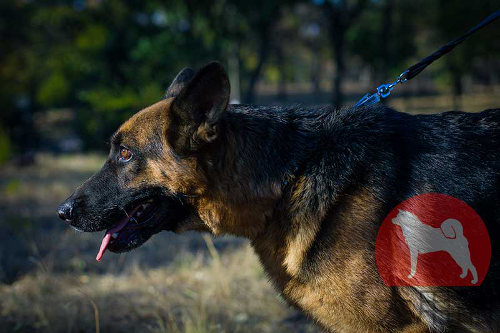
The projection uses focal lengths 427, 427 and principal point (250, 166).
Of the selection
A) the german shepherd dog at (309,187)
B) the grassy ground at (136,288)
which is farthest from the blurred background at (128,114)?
the german shepherd dog at (309,187)

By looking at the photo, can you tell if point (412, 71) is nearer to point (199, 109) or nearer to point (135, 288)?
point (199, 109)

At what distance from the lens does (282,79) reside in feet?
172

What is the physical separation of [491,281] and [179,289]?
3.38 meters

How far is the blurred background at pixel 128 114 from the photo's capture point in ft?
13.6

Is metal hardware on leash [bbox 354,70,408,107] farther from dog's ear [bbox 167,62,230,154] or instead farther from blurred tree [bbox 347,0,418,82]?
blurred tree [bbox 347,0,418,82]

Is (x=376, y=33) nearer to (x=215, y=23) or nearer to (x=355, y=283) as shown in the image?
(x=215, y=23)

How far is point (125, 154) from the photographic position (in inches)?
112

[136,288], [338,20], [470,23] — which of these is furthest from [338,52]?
[136,288]

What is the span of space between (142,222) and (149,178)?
32 centimetres

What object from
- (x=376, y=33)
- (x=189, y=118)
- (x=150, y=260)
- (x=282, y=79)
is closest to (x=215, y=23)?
(x=376, y=33)

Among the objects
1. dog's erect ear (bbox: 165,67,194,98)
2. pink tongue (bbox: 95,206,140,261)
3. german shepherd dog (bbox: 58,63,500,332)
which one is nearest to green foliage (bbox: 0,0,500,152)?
dog's erect ear (bbox: 165,67,194,98)

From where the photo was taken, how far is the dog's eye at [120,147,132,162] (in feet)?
9.29

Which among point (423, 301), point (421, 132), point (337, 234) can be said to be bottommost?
point (423, 301)

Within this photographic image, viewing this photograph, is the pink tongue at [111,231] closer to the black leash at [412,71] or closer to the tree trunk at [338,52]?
the black leash at [412,71]
